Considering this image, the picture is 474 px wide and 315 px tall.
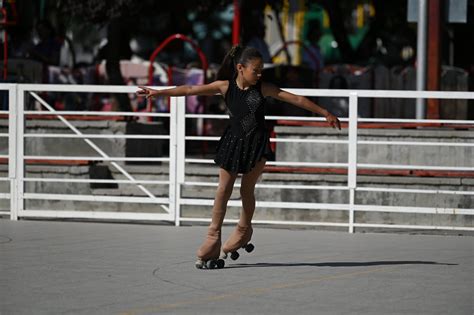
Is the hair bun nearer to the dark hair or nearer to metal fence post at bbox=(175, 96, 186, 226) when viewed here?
the dark hair

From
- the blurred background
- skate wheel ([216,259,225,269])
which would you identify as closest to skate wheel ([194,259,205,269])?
skate wheel ([216,259,225,269])

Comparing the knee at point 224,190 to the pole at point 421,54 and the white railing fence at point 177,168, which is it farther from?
the pole at point 421,54

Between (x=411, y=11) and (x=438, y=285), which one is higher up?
(x=411, y=11)

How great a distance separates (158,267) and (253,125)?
1.37 metres

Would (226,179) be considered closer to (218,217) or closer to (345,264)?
(218,217)

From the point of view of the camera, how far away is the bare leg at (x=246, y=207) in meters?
10.7

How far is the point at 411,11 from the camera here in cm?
1596

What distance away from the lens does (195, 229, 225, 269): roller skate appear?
10.5 metres

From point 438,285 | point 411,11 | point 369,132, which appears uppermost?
point 411,11

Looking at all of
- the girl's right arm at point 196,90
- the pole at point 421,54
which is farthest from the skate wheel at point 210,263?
the pole at point 421,54

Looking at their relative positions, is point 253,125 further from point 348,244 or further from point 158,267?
point 348,244

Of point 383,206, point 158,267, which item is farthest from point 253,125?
point 383,206

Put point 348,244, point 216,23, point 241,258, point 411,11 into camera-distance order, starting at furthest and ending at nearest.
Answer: point 216,23, point 411,11, point 348,244, point 241,258

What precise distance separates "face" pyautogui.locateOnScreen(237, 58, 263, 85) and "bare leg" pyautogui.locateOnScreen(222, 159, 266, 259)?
26.1 inches
